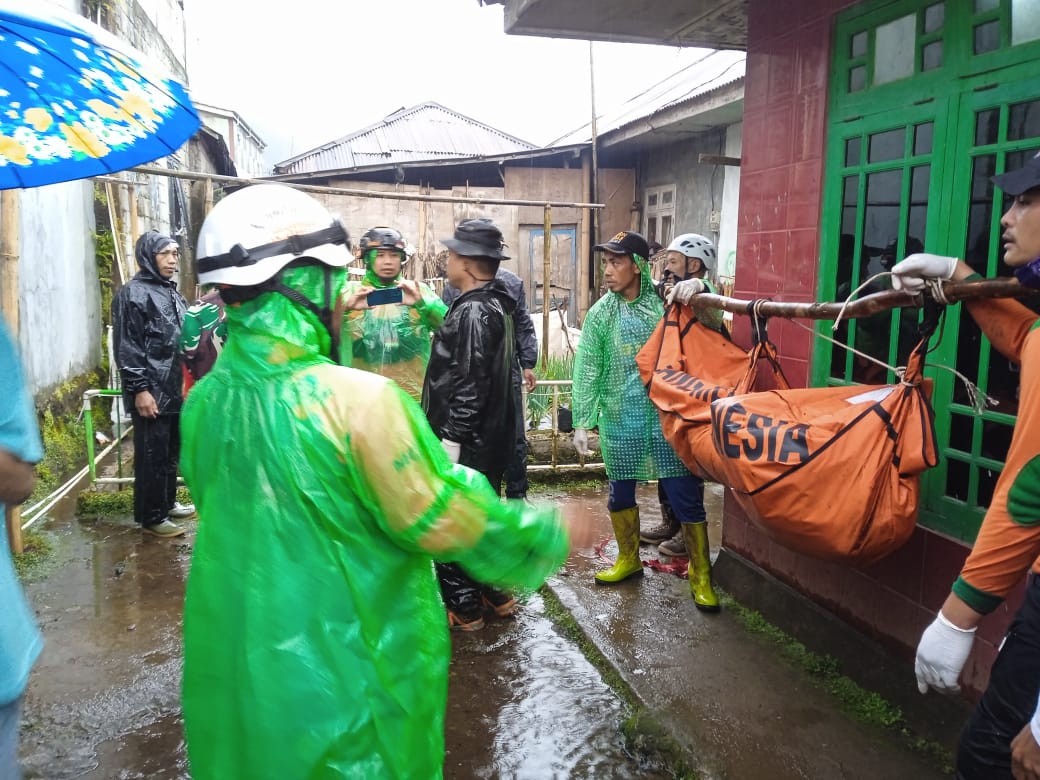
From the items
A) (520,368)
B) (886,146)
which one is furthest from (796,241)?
(520,368)

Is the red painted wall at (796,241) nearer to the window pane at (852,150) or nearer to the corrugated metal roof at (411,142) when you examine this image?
the window pane at (852,150)

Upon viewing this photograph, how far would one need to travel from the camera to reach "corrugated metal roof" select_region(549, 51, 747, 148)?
9.31 metres

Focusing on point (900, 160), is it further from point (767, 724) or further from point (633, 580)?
point (633, 580)

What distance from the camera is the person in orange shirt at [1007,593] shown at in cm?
160

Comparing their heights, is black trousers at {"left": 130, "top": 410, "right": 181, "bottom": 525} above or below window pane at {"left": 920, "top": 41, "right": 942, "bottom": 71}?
below

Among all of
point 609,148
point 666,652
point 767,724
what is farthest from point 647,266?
point 609,148

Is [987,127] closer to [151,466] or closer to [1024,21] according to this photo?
[1024,21]

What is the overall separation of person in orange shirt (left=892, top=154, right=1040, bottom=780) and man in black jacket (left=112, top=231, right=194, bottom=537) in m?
4.64

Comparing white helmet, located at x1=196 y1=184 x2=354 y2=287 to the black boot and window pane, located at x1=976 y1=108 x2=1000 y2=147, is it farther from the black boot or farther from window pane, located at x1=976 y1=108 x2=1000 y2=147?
the black boot

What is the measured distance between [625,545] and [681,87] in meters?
9.04

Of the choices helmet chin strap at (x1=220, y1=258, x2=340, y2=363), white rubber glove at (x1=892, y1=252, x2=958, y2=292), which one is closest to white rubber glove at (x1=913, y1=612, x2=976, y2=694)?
white rubber glove at (x1=892, y1=252, x2=958, y2=292)

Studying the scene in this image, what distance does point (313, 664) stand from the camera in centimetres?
149

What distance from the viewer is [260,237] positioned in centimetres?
159

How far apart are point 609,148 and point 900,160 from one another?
995cm
